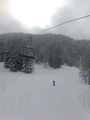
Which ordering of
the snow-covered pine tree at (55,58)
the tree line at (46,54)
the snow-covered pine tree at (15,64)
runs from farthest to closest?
the snow-covered pine tree at (55,58) < the snow-covered pine tree at (15,64) < the tree line at (46,54)

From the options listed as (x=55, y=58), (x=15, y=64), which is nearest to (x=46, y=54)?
(x=55, y=58)

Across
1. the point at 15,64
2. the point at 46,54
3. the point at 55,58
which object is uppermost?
the point at 46,54

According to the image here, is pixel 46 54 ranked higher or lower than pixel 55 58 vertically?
higher

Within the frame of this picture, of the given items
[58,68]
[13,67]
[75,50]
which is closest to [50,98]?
[13,67]

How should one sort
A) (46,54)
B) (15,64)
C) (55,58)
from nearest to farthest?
(15,64), (55,58), (46,54)

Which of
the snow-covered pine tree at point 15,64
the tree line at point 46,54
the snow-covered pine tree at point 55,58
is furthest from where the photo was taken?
the snow-covered pine tree at point 55,58

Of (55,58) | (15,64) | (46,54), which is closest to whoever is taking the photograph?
(15,64)

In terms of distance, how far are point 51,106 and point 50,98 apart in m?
3.35

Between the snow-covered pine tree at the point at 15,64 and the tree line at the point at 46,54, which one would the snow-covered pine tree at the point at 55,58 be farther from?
the snow-covered pine tree at the point at 15,64

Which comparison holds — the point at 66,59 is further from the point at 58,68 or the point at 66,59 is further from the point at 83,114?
the point at 83,114

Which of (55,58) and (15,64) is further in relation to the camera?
(55,58)

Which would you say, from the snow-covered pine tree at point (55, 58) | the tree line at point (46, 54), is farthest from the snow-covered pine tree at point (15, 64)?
the snow-covered pine tree at point (55, 58)

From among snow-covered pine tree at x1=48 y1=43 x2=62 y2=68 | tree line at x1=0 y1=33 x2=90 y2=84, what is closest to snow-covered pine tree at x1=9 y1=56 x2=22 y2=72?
tree line at x1=0 y1=33 x2=90 y2=84

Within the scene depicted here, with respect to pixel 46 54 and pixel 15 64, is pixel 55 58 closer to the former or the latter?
pixel 46 54
